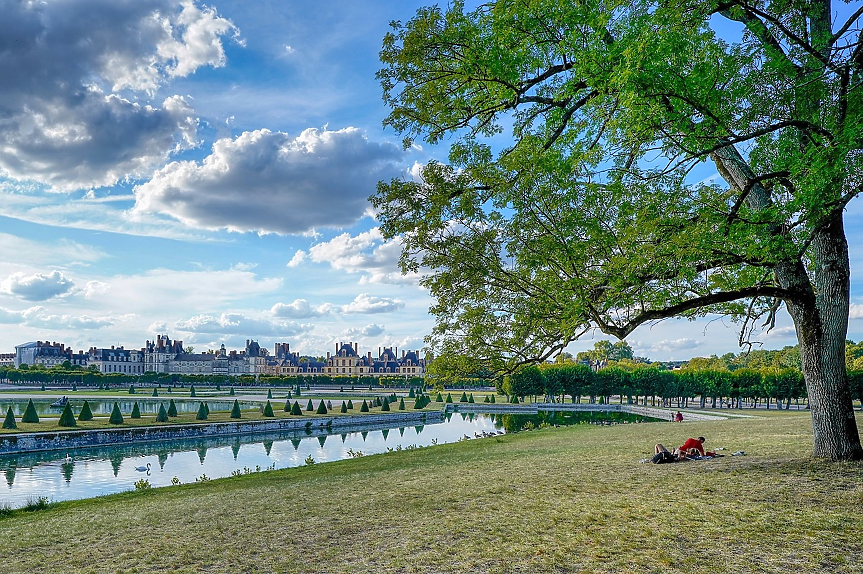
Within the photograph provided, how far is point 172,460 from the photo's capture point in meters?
26.8

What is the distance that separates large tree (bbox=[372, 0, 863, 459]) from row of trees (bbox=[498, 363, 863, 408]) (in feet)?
160

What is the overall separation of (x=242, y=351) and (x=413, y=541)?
200m

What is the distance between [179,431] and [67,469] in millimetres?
9810

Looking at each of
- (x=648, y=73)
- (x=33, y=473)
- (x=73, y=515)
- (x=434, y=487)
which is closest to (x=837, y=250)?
(x=648, y=73)

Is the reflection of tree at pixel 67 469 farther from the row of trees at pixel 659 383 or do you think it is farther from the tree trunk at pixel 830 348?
the row of trees at pixel 659 383

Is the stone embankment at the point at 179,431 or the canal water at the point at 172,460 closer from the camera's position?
the canal water at the point at 172,460

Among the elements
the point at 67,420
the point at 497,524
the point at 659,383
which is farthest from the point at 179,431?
the point at 659,383

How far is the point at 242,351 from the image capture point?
196500 millimetres

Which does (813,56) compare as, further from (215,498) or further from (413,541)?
(215,498)

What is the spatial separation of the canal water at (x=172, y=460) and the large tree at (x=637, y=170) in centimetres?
1329

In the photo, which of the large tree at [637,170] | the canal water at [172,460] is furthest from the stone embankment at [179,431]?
the large tree at [637,170]

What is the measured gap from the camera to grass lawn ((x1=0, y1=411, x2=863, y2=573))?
21.5 feet

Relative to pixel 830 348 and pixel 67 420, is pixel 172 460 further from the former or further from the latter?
pixel 830 348

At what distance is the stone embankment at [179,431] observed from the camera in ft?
94.7
